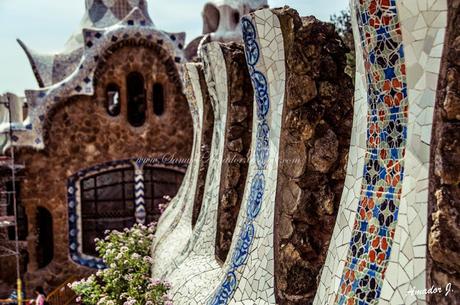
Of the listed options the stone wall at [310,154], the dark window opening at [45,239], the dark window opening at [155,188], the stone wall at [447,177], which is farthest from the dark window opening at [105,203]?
the stone wall at [447,177]

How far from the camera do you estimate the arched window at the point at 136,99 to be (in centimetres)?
966

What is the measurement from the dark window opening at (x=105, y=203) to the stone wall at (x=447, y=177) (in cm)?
814

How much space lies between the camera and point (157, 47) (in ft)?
30.9

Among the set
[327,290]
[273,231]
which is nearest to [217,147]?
[273,231]

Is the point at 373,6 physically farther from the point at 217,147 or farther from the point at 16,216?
the point at 16,216

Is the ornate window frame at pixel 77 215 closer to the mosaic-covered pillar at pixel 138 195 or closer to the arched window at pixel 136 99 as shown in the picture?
the mosaic-covered pillar at pixel 138 195

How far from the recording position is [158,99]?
982 cm

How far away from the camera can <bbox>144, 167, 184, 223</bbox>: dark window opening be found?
9609 millimetres

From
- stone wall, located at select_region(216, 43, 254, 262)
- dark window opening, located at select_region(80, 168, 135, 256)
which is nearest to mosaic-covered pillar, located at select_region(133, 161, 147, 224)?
dark window opening, located at select_region(80, 168, 135, 256)

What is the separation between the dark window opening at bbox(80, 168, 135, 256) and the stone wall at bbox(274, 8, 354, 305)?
7060 millimetres

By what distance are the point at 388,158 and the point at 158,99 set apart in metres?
8.10

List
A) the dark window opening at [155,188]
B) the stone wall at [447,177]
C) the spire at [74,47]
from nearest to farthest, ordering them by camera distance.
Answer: the stone wall at [447,177] → the dark window opening at [155,188] → the spire at [74,47]

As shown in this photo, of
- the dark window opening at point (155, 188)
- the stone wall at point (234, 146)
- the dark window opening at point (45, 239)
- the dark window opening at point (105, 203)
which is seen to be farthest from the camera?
the dark window opening at point (155, 188)

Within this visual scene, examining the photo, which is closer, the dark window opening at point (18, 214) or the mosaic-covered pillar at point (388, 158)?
the mosaic-covered pillar at point (388, 158)
